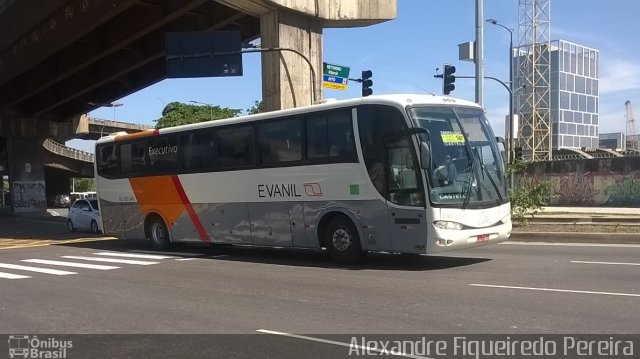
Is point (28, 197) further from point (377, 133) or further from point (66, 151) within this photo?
point (377, 133)

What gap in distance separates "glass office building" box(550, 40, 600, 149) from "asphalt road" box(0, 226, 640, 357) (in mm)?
104926

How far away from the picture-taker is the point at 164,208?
1778cm

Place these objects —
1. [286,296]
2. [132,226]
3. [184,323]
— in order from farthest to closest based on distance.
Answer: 1. [132,226]
2. [286,296]
3. [184,323]

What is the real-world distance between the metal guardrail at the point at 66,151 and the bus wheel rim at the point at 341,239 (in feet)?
199

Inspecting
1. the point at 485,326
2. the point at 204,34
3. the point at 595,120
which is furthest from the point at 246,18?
the point at 595,120

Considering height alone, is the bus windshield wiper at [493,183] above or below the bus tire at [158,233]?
above

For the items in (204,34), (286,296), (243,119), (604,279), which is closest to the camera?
(286,296)

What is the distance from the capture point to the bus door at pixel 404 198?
1176 centimetres

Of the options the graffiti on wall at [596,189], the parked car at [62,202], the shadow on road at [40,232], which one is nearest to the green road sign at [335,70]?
the shadow on road at [40,232]

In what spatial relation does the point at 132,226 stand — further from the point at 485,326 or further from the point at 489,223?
the point at 485,326

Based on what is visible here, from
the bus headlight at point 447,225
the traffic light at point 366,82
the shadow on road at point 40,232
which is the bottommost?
the shadow on road at point 40,232

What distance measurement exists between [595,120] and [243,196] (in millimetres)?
119494

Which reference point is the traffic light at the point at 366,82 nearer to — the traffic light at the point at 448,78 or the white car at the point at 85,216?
the traffic light at the point at 448,78

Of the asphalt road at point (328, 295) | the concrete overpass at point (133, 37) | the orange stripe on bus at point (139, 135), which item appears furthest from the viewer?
the concrete overpass at point (133, 37)
